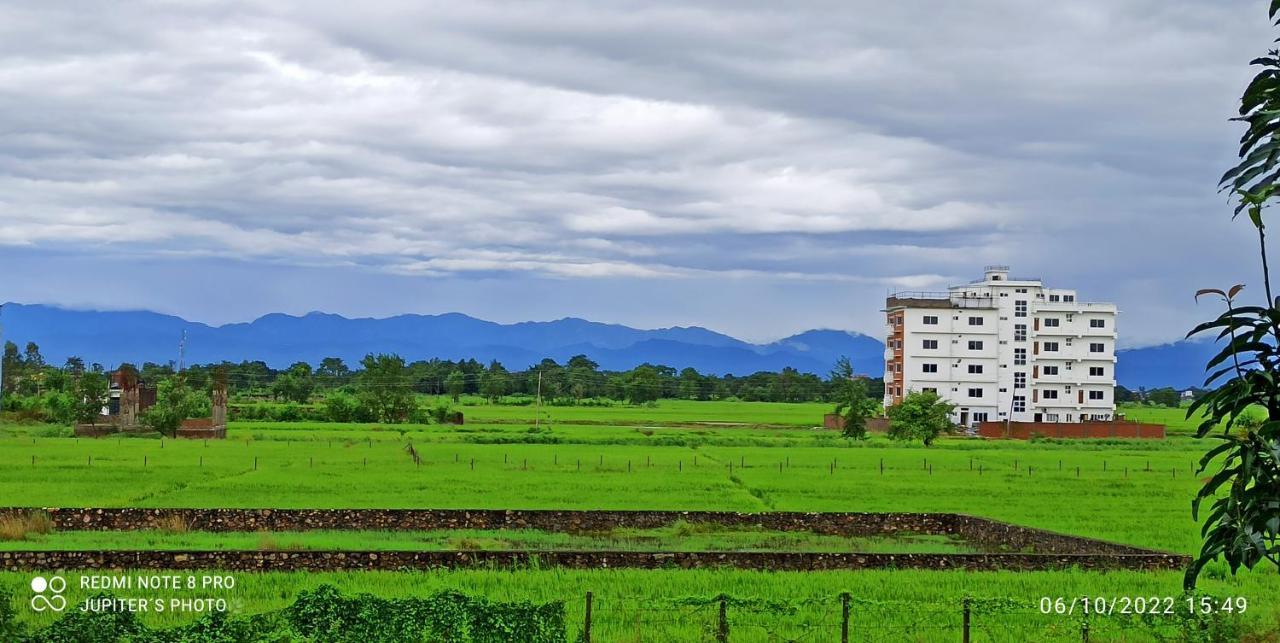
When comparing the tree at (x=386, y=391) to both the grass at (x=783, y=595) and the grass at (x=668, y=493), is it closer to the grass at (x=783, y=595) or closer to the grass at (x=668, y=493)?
the grass at (x=668, y=493)

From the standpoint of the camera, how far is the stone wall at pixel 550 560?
1938cm

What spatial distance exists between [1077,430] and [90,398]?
67685 millimetres

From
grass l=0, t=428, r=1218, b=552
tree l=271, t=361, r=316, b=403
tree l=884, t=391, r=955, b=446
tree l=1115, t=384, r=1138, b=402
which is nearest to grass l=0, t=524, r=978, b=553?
grass l=0, t=428, r=1218, b=552

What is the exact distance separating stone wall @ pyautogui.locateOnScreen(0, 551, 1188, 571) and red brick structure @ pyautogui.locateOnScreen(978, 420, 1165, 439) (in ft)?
198

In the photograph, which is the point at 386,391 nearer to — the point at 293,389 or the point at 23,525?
the point at 293,389

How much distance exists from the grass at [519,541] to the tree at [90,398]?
57102 mm

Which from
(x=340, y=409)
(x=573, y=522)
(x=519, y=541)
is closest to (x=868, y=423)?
(x=340, y=409)

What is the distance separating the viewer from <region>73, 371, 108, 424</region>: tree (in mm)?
77125

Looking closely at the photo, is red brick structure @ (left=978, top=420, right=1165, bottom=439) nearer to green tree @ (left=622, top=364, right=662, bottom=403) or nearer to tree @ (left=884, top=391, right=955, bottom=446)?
tree @ (left=884, top=391, right=955, bottom=446)

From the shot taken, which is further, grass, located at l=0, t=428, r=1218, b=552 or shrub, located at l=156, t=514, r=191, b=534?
grass, located at l=0, t=428, r=1218, b=552

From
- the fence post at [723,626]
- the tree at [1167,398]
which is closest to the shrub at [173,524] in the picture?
the fence post at [723,626]

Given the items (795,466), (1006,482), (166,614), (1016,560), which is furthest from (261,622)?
(795,466)

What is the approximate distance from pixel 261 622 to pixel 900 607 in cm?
828

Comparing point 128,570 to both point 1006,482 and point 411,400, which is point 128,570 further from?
point 411,400
